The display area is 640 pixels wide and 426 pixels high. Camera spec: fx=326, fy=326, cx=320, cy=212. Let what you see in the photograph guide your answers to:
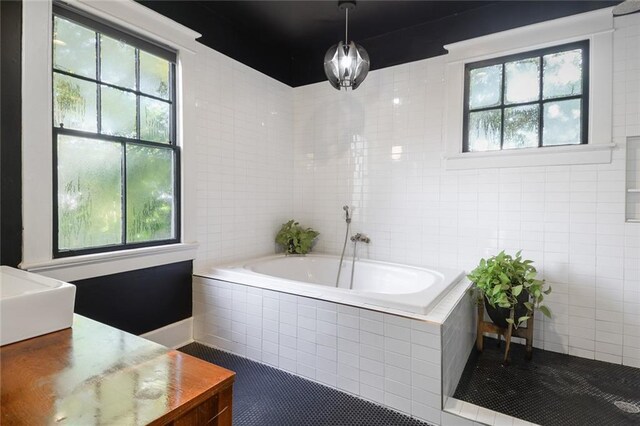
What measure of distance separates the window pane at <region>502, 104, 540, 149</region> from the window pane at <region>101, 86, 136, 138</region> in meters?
2.80

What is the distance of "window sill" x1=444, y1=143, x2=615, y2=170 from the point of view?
2281mm

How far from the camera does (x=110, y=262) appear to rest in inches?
81.7

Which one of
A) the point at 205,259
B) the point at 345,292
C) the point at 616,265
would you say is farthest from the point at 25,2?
the point at 616,265

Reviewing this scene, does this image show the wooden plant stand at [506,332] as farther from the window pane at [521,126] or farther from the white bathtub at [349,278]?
the window pane at [521,126]

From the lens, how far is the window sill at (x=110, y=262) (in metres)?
1.81

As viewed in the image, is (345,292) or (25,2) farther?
(345,292)

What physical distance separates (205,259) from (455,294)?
195 centimetres

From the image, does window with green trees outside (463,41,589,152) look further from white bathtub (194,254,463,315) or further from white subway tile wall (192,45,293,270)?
white subway tile wall (192,45,293,270)

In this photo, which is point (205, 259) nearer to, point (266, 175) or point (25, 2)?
point (266, 175)

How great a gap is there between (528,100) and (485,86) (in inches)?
13.6

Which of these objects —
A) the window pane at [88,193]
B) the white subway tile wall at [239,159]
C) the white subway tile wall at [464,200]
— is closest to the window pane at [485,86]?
the white subway tile wall at [464,200]

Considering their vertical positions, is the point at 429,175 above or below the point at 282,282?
above

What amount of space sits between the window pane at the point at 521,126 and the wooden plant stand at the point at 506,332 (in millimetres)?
1293

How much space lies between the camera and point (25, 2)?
1688 millimetres
